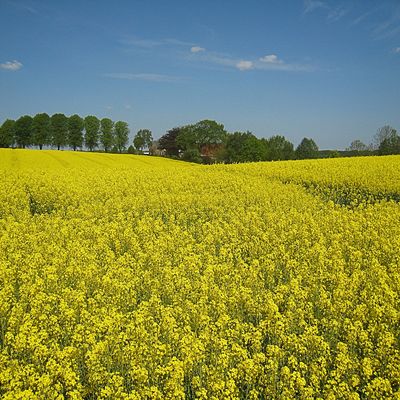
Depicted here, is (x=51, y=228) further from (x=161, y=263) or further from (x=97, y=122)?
(x=97, y=122)

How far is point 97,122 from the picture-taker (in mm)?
95625

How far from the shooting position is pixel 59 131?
92375 millimetres

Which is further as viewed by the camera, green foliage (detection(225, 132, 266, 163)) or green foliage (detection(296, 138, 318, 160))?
green foliage (detection(296, 138, 318, 160))

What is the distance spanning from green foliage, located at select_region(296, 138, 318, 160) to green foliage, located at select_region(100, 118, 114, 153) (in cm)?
4449

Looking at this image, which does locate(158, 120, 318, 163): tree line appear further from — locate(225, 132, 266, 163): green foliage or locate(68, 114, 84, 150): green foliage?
locate(68, 114, 84, 150): green foliage

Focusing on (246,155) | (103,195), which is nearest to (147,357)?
(103,195)

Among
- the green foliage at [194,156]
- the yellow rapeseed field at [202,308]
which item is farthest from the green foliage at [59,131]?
the yellow rapeseed field at [202,308]

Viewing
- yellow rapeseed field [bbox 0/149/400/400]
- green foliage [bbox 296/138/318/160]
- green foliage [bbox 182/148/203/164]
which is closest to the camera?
yellow rapeseed field [bbox 0/149/400/400]

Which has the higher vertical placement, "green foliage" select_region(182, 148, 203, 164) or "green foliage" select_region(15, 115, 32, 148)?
"green foliage" select_region(15, 115, 32, 148)

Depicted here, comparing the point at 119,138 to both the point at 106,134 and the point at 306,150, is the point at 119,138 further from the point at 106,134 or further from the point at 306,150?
the point at 306,150

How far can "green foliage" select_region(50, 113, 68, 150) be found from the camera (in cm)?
9219

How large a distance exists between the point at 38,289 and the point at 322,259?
6.46 meters

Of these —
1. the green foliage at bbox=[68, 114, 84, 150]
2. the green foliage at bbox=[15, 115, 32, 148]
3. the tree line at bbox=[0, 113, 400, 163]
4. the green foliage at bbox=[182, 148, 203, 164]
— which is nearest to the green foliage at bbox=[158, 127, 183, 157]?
the tree line at bbox=[0, 113, 400, 163]

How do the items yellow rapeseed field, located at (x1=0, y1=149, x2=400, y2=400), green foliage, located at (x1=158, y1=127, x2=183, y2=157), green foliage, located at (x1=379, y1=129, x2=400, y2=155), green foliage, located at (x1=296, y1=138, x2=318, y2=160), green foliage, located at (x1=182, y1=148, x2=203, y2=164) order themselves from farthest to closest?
green foliage, located at (x1=158, y1=127, x2=183, y2=157), green foliage, located at (x1=296, y1=138, x2=318, y2=160), green foliage, located at (x1=182, y1=148, x2=203, y2=164), green foliage, located at (x1=379, y1=129, x2=400, y2=155), yellow rapeseed field, located at (x1=0, y1=149, x2=400, y2=400)
